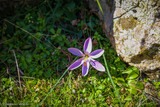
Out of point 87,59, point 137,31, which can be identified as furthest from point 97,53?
point 137,31

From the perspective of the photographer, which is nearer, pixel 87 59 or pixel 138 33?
pixel 87 59

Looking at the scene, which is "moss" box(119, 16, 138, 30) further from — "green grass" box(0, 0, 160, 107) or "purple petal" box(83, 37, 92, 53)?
"purple petal" box(83, 37, 92, 53)

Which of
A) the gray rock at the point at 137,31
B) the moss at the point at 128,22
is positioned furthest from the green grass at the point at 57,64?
the moss at the point at 128,22

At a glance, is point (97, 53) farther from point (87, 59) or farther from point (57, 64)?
point (57, 64)

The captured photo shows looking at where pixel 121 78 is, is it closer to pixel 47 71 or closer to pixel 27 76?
pixel 47 71

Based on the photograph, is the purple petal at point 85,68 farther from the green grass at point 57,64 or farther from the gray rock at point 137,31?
the gray rock at point 137,31
